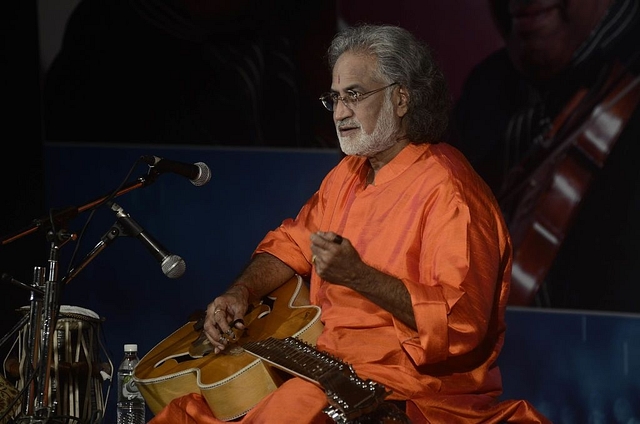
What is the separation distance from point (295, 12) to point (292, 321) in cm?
225

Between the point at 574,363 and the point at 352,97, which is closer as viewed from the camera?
the point at 352,97

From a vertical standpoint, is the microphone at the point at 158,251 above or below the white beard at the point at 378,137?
below

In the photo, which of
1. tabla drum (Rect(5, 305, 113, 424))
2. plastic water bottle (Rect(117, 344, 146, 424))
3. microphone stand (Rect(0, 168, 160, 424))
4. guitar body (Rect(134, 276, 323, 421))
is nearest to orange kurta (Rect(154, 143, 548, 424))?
guitar body (Rect(134, 276, 323, 421))

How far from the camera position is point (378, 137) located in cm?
354

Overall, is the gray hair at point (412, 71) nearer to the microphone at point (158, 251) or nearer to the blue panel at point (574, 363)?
the microphone at point (158, 251)

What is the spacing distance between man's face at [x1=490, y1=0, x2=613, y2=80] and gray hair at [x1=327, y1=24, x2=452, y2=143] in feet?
4.39

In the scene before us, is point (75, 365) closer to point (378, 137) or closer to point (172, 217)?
point (172, 217)

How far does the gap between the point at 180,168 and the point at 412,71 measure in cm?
86

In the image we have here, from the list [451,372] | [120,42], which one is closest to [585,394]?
[451,372]

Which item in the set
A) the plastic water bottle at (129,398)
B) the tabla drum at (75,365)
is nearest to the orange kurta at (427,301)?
the tabla drum at (75,365)

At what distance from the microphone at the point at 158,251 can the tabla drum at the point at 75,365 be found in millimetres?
1142

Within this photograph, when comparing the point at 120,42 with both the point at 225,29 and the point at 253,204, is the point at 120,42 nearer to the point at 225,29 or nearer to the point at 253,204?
the point at 225,29

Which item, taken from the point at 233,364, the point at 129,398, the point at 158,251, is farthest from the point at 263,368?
the point at 129,398

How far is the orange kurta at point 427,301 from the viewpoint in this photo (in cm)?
311
